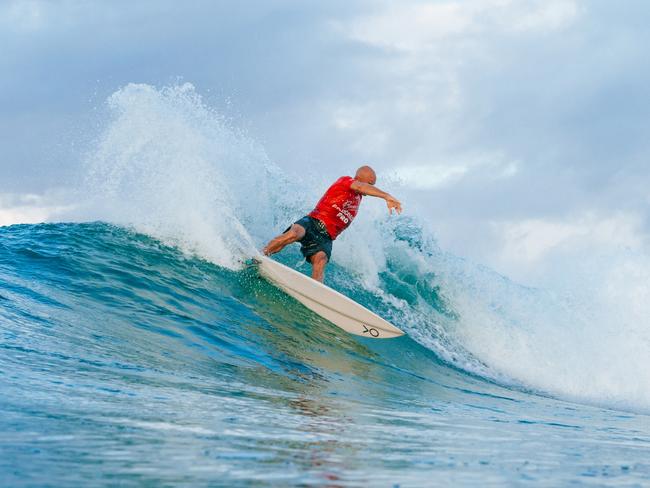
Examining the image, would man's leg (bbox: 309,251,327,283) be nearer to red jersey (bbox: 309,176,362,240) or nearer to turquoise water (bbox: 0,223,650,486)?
red jersey (bbox: 309,176,362,240)

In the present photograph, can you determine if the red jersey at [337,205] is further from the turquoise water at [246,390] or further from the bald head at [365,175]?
the turquoise water at [246,390]

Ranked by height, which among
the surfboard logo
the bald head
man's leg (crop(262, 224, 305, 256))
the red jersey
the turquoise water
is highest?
the bald head

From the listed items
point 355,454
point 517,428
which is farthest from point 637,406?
point 355,454

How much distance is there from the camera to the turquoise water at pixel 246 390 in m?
2.93

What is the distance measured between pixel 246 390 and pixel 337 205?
4.40 m

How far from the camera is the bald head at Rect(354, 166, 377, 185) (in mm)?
9266

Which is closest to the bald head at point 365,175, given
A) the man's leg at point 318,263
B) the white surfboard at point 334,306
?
the man's leg at point 318,263

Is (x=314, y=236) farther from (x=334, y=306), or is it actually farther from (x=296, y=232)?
(x=334, y=306)

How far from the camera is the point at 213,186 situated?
432 inches

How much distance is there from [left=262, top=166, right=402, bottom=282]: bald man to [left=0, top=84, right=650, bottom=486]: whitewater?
680mm

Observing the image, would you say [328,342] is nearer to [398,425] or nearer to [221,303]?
[221,303]

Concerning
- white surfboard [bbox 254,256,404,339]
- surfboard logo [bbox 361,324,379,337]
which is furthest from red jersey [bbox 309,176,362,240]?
surfboard logo [bbox 361,324,379,337]

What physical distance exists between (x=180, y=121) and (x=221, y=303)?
411 cm

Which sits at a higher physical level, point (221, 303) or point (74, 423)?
point (221, 303)
